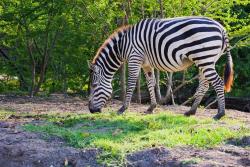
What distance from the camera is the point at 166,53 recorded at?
33.1 ft

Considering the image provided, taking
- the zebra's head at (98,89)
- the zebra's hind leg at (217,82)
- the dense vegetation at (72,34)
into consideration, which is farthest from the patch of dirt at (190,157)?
the dense vegetation at (72,34)

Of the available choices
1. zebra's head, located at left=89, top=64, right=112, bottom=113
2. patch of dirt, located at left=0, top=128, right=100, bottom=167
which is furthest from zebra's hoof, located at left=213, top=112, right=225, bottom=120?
patch of dirt, located at left=0, top=128, right=100, bottom=167

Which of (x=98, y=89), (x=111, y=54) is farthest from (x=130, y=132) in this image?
(x=111, y=54)

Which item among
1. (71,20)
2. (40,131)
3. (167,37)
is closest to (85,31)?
(71,20)

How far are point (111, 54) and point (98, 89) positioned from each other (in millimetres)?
776

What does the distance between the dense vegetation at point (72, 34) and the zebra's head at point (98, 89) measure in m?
2.59

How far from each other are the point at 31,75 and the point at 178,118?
9.54 meters

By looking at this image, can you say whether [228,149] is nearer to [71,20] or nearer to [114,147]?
[114,147]

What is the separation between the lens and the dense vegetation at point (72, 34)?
43.8ft

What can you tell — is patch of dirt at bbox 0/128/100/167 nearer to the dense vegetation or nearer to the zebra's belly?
the zebra's belly

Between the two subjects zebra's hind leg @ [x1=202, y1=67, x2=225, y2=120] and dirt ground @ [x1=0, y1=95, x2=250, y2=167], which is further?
zebra's hind leg @ [x1=202, y1=67, x2=225, y2=120]

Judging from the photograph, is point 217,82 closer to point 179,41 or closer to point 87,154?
point 179,41

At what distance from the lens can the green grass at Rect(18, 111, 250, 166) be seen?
21.5 feet

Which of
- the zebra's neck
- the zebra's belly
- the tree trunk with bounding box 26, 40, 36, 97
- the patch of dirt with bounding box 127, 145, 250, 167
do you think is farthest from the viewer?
the tree trunk with bounding box 26, 40, 36, 97
